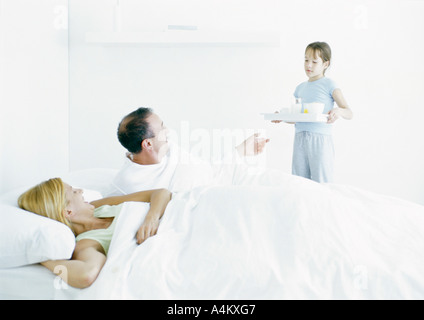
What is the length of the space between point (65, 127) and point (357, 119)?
7.01 ft

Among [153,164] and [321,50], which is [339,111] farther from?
[153,164]

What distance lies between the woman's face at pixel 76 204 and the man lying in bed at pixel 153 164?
1.16ft

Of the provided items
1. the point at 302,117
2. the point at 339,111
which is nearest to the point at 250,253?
the point at 302,117

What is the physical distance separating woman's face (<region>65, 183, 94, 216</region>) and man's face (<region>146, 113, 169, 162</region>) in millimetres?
541

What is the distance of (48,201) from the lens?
4.36 ft

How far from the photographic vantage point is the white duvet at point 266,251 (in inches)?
41.3

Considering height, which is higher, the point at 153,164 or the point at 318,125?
the point at 318,125

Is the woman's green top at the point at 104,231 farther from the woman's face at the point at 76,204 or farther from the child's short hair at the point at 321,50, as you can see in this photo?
the child's short hair at the point at 321,50

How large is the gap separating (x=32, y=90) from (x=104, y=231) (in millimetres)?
1216

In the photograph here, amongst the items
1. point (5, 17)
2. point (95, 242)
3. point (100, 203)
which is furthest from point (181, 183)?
point (5, 17)

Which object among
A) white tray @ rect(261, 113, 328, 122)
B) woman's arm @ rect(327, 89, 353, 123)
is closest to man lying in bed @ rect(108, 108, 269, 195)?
white tray @ rect(261, 113, 328, 122)
